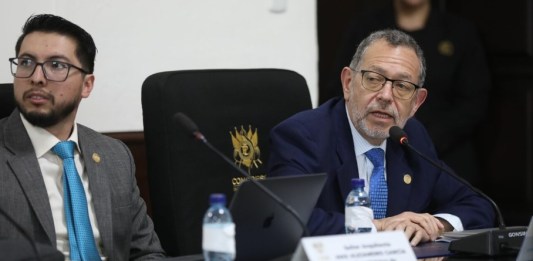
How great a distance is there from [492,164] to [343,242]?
10.7 feet

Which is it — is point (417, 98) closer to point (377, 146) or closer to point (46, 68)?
point (377, 146)

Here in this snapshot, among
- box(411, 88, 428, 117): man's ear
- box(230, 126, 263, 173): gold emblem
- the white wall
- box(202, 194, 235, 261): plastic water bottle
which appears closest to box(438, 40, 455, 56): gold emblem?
the white wall

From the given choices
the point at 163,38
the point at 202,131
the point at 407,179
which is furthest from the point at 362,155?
the point at 163,38

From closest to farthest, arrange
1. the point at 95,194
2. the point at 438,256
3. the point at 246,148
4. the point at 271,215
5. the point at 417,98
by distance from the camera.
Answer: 1. the point at 271,215
2. the point at 438,256
3. the point at 95,194
4. the point at 246,148
5. the point at 417,98

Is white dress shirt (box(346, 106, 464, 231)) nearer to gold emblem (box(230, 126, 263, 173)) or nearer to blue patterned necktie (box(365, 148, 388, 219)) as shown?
blue patterned necktie (box(365, 148, 388, 219))

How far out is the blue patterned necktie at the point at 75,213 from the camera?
283cm

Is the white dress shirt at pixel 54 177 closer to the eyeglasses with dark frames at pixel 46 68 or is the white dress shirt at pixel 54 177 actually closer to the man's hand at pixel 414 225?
the eyeglasses with dark frames at pixel 46 68

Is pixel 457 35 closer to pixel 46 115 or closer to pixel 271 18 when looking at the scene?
pixel 271 18

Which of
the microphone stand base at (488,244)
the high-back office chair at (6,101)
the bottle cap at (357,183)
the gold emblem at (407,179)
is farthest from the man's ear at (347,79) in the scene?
the high-back office chair at (6,101)

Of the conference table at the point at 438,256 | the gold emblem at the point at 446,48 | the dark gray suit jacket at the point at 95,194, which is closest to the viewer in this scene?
the conference table at the point at 438,256

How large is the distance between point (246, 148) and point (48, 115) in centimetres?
64

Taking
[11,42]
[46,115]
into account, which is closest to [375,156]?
[46,115]

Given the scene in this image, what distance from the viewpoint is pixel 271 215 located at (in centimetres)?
231

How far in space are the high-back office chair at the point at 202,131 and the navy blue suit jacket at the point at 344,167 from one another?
0.41 feet
